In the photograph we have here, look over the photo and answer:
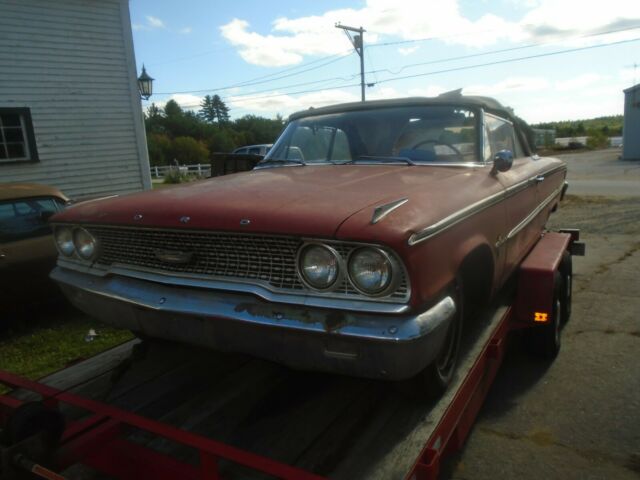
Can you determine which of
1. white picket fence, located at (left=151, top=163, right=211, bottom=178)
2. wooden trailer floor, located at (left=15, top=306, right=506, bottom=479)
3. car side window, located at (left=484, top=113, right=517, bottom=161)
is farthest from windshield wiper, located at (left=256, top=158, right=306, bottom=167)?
white picket fence, located at (left=151, top=163, right=211, bottom=178)

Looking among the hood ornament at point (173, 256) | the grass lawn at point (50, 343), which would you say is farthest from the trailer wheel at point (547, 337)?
the grass lawn at point (50, 343)

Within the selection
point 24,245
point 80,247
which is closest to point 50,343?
point 24,245

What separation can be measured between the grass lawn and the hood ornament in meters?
1.93

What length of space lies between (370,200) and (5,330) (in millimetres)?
4367

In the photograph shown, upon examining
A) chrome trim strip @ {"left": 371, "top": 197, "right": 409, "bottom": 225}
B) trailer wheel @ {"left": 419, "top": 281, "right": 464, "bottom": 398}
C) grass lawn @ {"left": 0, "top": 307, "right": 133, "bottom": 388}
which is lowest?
grass lawn @ {"left": 0, "top": 307, "right": 133, "bottom": 388}

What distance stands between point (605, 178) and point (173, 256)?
64.2ft

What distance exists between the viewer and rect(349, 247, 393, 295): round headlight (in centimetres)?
190

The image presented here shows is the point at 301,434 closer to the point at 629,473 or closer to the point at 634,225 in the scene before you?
the point at 629,473

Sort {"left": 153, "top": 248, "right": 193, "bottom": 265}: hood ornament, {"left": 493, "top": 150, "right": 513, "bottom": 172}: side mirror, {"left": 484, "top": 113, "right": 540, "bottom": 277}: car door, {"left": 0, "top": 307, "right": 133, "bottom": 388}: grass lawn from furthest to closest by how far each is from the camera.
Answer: {"left": 0, "top": 307, "right": 133, "bottom": 388}: grass lawn, {"left": 484, "top": 113, "right": 540, "bottom": 277}: car door, {"left": 493, "top": 150, "right": 513, "bottom": 172}: side mirror, {"left": 153, "top": 248, "right": 193, "bottom": 265}: hood ornament

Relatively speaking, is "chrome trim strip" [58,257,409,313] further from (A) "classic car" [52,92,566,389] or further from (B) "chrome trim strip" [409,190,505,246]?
(B) "chrome trim strip" [409,190,505,246]

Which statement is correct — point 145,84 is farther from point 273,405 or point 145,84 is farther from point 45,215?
point 273,405

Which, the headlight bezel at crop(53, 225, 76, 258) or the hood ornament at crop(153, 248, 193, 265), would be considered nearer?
the hood ornament at crop(153, 248, 193, 265)

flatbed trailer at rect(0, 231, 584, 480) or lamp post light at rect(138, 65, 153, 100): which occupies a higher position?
lamp post light at rect(138, 65, 153, 100)

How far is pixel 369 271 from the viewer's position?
1.92 meters
